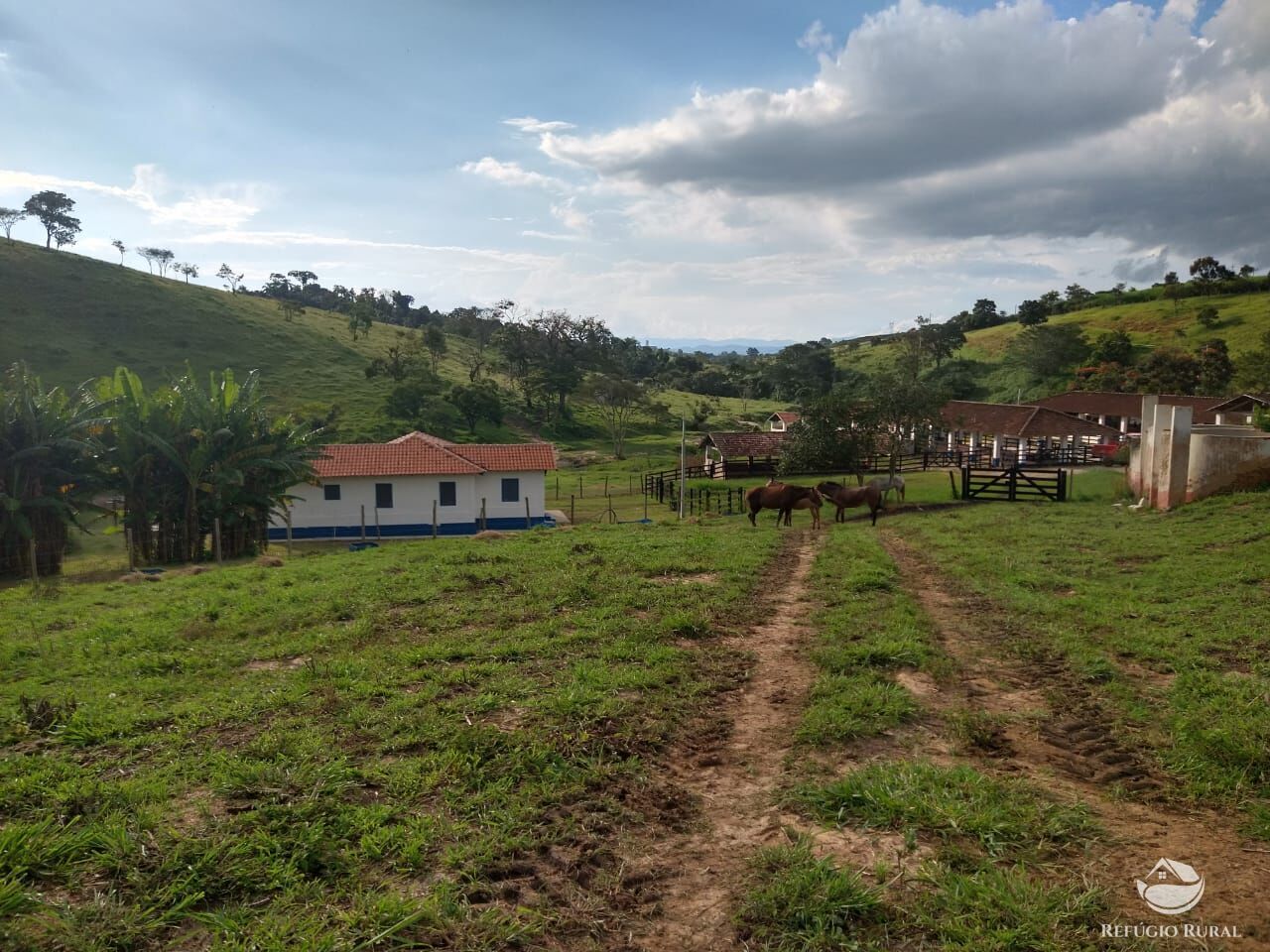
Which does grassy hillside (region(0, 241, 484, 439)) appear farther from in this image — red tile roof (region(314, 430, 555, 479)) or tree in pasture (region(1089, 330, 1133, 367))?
tree in pasture (region(1089, 330, 1133, 367))

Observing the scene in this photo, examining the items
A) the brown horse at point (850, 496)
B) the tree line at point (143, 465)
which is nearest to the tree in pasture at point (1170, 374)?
the brown horse at point (850, 496)

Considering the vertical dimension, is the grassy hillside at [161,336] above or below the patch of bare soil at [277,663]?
above

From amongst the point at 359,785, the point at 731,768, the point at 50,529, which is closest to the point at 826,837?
the point at 731,768

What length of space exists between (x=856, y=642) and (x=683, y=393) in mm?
89803

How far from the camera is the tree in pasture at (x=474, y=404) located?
61031 mm

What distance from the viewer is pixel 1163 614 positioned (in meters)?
10.1

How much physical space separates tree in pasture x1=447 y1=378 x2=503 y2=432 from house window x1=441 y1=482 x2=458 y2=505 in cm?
2983

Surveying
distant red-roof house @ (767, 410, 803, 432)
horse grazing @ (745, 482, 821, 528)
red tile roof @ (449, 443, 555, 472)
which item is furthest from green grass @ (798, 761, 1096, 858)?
distant red-roof house @ (767, 410, 803, 432)

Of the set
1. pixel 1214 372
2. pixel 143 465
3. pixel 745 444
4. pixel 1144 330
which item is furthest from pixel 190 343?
pixel 1144 330

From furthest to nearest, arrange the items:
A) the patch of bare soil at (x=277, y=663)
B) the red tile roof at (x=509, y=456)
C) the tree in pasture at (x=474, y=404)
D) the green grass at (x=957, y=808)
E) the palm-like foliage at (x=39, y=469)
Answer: the tree in pasture at (x=474, y=404)
the red tile roof at (x=509, y=456)
the palm-like foliage at (x=39, y=469)
the patch of bare soil at (x=277, y=663)
the green grass at (x=957, y=808)

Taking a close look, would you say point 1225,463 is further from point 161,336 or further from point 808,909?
point 161,336

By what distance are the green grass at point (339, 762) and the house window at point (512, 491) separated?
842 inches

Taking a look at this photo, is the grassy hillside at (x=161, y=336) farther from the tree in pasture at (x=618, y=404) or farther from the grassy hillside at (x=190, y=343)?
the tree in pasture at (x=618, y=404)

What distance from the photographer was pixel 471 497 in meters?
32.2
